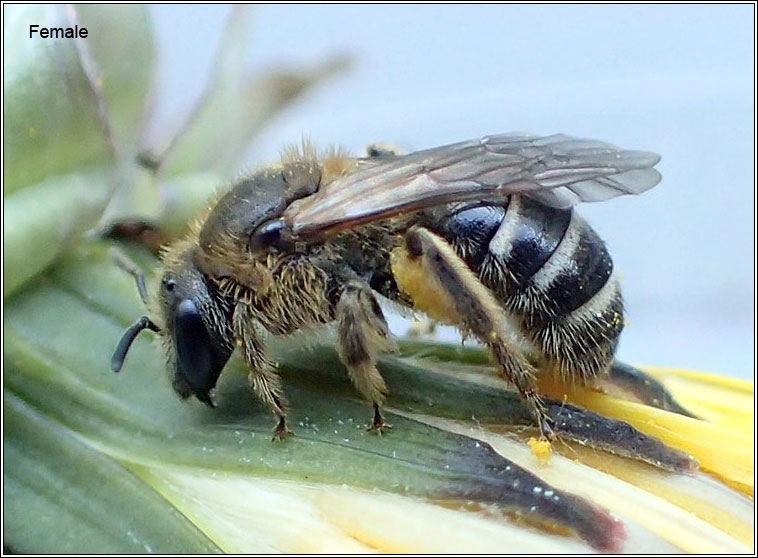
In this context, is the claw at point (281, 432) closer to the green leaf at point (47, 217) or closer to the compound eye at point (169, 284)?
the compound eye at point (169, 284)

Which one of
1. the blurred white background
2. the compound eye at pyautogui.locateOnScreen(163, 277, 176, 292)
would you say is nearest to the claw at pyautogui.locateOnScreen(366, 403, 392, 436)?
the compound eye at pyautogui.locateOnScreen(163, 277, 176, 292)

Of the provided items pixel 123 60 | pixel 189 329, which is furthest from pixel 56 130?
pixel 189 329

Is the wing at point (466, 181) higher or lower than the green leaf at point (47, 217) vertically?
higher

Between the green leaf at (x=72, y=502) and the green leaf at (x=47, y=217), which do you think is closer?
the green leaf at (x=72, y=502)

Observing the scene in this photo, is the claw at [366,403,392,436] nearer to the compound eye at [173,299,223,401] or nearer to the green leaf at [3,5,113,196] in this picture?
the compound eye at [173,299,223,401]

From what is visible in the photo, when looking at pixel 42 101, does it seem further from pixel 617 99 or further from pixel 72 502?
pixel 617 99

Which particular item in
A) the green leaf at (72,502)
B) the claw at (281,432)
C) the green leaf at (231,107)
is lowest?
the green leaf at (72,502)

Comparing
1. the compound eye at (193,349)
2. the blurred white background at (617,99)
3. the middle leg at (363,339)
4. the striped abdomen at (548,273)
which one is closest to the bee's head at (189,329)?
Result: the compound eye at (193,349)
